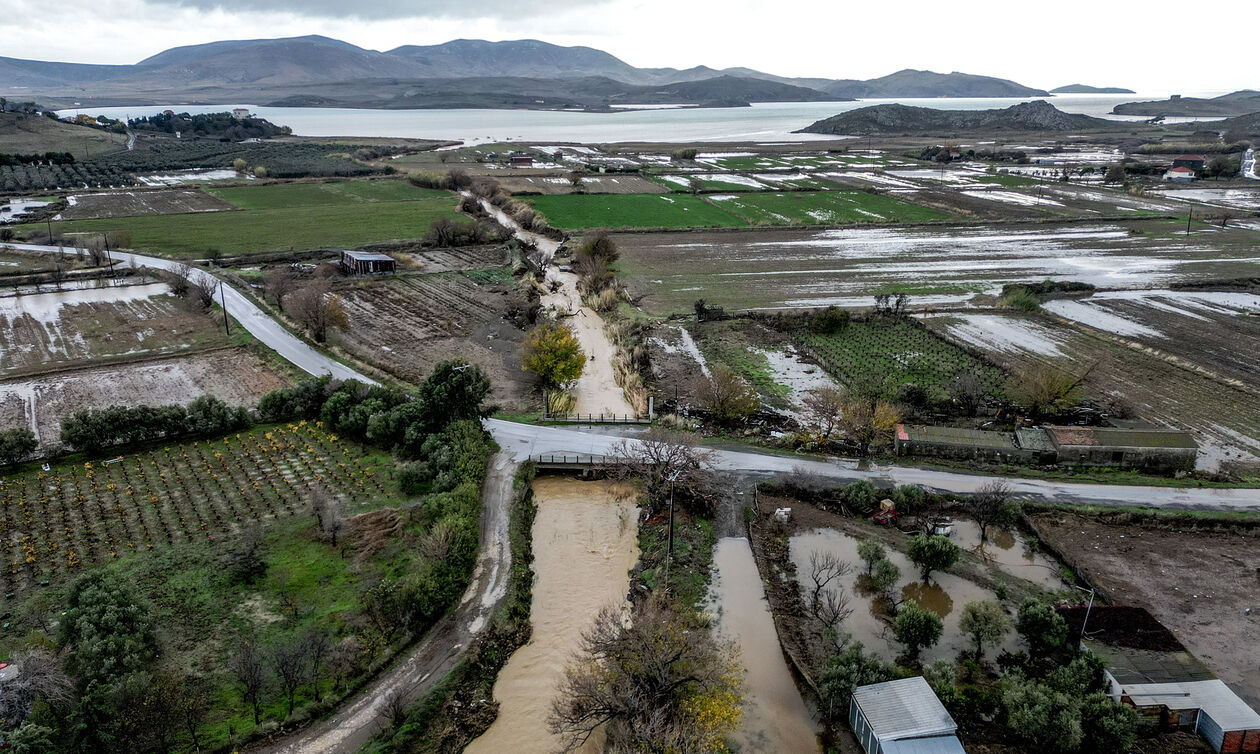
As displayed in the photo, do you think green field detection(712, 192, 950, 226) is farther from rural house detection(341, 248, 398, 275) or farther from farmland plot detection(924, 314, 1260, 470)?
rural house detection(341, 248, 398, 275)

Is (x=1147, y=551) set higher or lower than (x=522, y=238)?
lower

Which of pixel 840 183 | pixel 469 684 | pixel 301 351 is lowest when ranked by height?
pixel 469 684

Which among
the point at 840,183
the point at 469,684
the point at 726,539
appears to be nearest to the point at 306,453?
the point at 469,684

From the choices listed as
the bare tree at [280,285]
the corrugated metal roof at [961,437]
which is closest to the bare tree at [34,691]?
the corrugated metal roof at [961,437]

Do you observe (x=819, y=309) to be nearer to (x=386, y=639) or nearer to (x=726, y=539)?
(x=726, y=539)

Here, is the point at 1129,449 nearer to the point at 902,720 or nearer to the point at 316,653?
the point at 902,720


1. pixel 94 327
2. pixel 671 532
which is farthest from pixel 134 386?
pixel 671 532
